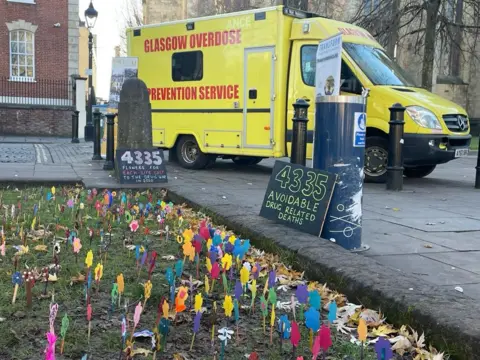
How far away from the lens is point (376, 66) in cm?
968

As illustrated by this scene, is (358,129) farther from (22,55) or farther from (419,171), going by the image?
(22,55)

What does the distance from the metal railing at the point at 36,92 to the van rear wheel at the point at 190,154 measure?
15005 mm

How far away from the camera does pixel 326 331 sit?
2.02 m

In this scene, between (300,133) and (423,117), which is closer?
(300,133)

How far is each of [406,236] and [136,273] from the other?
8.84 feet

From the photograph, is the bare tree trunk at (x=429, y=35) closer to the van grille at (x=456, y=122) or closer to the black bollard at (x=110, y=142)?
the van grille at (x=456, y=122)

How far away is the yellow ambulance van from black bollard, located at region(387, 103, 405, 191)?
0.73 m

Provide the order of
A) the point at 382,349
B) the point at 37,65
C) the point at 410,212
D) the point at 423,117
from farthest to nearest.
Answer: the point at 37,65
the point at 423,117
the point at 410,212
the point at 382,349

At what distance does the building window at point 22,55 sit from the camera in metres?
24.9

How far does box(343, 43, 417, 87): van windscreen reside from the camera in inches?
372

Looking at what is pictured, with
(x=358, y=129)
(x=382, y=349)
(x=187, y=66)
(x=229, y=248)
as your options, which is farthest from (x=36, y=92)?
(x=382, y=349)

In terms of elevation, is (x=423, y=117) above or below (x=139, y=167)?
above

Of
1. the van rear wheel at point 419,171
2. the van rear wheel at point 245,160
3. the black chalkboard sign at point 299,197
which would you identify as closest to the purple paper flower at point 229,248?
the black chalkboard sign at point 299,197

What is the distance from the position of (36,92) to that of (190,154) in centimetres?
1589
